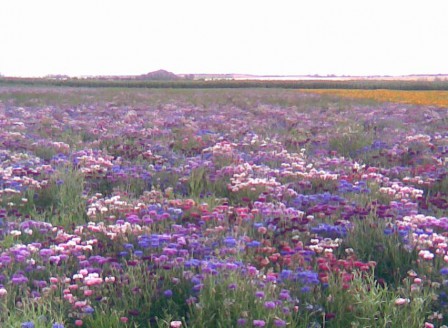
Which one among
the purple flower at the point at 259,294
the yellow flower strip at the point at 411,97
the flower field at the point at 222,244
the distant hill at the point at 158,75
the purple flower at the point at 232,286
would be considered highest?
the purple flower at the point at 232,286

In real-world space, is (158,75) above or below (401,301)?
below

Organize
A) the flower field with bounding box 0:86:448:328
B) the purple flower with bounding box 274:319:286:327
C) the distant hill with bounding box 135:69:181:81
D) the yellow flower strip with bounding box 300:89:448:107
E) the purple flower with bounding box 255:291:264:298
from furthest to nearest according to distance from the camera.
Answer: the distant hill with bounding box 135:69:181:81 < the yellow flower strip with bounding box 300:89:448:107 < the flower field with bounding box 0:86:448:328 < the purple flower with bounding box 255:291:264:298 < the purple flower with bounding box 274:319:286:327

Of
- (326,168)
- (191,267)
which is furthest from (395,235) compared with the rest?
(326,168)

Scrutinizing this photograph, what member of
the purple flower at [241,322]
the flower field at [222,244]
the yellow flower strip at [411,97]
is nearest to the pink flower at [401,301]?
the flower field at [222,244]

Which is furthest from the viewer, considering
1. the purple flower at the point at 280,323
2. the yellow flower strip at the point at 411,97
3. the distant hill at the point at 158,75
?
the distant hill at the point at 158,75

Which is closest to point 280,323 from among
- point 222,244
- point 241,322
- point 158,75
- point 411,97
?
point 241,322

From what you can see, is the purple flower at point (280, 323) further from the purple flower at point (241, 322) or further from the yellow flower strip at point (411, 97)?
the yellow flower strip at point (411, 97)

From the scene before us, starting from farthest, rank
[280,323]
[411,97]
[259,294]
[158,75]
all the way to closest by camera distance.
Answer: [158,75] < [411,97] < [259,294] < [280,323]

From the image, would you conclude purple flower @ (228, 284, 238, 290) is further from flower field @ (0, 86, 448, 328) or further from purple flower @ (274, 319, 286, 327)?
purple flower @ (274, 319, 286, 327)

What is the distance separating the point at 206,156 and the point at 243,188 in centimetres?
244

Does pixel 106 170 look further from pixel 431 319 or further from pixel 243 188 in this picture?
pixel 431 319

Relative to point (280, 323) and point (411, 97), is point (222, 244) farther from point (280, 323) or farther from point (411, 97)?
point (411, 97)

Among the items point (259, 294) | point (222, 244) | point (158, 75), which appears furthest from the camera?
point (158, 75)

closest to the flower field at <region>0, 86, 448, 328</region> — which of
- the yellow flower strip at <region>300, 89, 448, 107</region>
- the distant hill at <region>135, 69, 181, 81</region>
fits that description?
the yellow flower strip at <region>300, 89, 448, 107</region>
